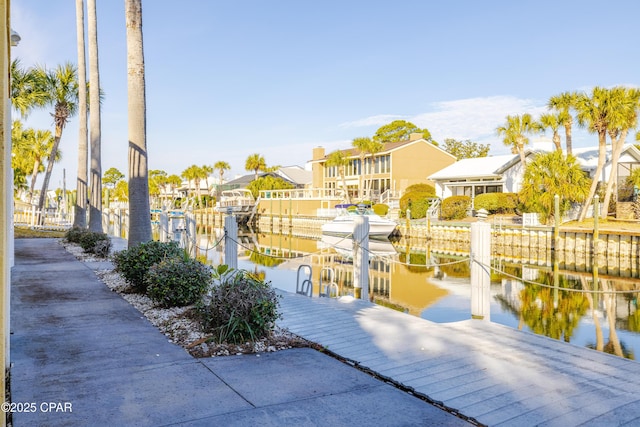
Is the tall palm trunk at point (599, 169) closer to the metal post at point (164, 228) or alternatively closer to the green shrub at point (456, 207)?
the green shrub at point (456, 207)

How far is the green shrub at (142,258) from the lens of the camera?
9.51m

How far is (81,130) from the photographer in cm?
2327

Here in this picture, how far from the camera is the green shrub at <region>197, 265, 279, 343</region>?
6.30m

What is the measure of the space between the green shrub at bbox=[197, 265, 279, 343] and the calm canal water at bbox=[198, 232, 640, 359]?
3346 millimetres

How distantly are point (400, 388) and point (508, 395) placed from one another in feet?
3.21

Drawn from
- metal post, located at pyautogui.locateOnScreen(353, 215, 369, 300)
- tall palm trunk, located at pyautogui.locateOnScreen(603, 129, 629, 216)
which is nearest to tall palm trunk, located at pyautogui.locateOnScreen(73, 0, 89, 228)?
metal post, located at pyautogui.locateOnScreen(353, 215, 369, 300)

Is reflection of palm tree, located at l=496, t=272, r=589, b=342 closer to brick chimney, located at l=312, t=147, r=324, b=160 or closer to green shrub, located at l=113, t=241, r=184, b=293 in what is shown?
green shrub, located at l=113, t=241, r=184, b=293

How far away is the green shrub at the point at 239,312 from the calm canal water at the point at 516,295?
11.0 ft

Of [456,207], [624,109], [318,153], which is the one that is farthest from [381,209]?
[318,153]

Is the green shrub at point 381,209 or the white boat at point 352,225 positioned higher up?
the green shrub at point 381,209

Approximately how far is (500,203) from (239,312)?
35.8 meters

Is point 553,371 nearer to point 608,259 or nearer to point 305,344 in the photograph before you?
point 305,344

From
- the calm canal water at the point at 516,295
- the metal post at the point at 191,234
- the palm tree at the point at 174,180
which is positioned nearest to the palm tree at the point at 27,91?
the calm canal water at the point at 516,295

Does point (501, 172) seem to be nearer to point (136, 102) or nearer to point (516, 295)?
point (516, 295)
